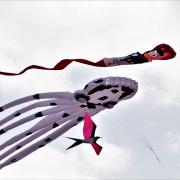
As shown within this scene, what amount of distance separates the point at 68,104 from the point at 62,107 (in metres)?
0.55

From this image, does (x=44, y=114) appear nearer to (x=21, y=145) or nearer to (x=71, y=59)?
(x=21, y=145)

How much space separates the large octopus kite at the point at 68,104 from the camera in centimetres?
2534

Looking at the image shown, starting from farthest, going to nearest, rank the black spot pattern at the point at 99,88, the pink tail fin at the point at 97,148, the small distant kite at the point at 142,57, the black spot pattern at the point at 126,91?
the pink tail fin at the point at 97,148, the black spot pattern at the point at 126,91, the black spot pattern at the point at 99,88, the small distant kite at the point at 142,57

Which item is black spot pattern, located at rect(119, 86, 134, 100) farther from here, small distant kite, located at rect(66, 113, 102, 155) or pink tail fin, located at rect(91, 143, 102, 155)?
pink tail fin, located at rect(91, 143, 102, 155)

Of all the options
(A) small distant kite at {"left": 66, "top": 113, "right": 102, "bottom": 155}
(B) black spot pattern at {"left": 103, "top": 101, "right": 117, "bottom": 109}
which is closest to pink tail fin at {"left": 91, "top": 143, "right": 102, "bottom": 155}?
(A) small distant kite at {"left": 66, "top": 113, "right": 102, "bottom": 155}

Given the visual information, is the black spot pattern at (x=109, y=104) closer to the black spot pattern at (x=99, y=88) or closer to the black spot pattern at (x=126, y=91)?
the black spot pattern at (x=126, y=91)

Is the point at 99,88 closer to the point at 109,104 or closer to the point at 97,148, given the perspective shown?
the point at 109,104

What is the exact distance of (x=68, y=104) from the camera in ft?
96.9

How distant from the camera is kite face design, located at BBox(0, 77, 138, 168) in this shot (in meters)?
27.3

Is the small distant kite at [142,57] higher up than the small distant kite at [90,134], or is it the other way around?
the small distant kite at [142,57]

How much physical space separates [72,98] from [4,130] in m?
5.22

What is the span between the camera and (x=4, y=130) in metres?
30.6

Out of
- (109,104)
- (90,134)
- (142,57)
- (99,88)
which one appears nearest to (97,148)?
(90,134)

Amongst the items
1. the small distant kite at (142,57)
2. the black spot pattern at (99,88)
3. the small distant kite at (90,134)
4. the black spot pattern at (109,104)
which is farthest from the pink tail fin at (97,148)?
the small distant kite at (142,57)
